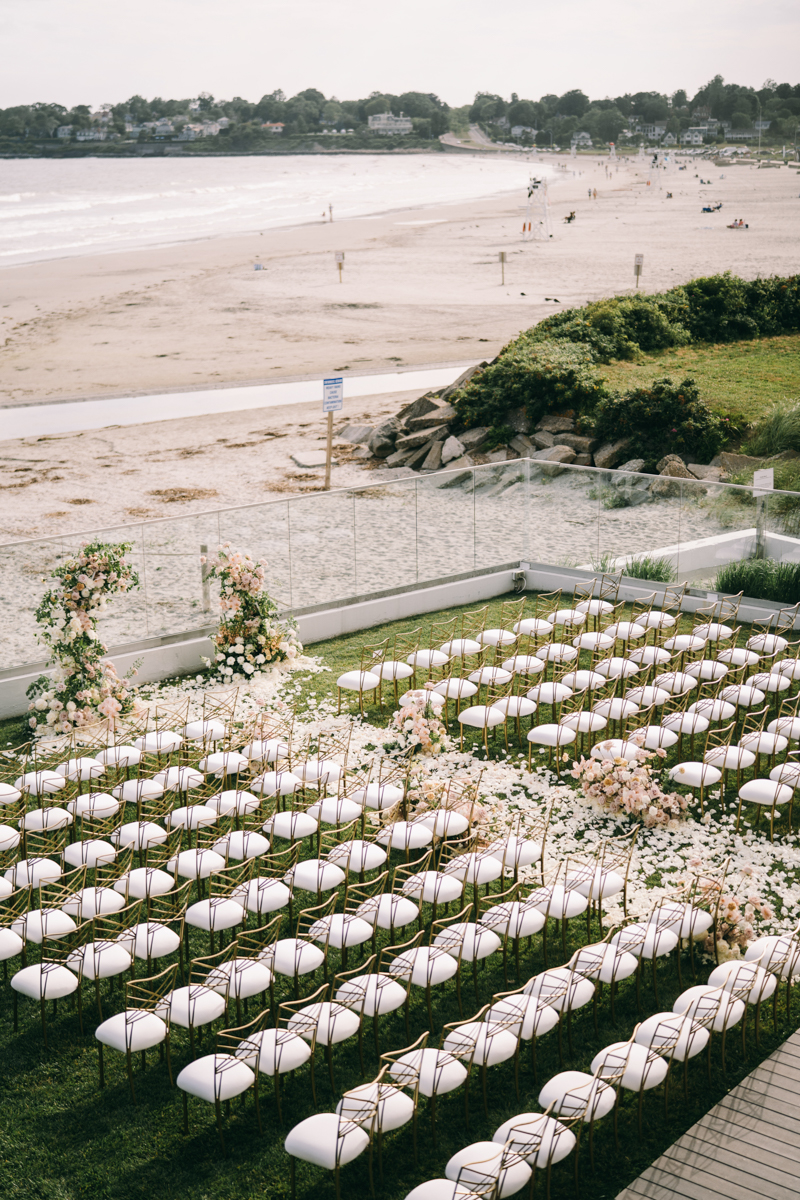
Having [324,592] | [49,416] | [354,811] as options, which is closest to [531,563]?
[324,592]

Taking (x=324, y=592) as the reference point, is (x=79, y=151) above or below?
above

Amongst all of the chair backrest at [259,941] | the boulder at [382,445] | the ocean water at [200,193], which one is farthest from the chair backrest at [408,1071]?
the ocean water at [200,193]

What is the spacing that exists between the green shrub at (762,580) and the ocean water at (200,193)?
55.1 meters

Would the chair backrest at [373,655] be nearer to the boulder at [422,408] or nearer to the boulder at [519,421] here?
the boulder at [519,421]

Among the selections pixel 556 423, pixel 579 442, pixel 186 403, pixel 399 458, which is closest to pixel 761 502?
pixel 579 442

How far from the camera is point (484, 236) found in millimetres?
66750

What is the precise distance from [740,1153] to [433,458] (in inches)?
848

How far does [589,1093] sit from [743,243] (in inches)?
2350

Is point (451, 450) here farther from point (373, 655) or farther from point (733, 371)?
point (373, 655)

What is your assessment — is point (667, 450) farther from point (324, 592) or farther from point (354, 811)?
point (354, 811)

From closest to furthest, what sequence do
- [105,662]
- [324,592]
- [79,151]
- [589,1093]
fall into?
[589,1093]
[105,662]
[324,592]
[79,151]

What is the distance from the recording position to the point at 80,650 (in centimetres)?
1505

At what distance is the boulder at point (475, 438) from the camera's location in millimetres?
27922

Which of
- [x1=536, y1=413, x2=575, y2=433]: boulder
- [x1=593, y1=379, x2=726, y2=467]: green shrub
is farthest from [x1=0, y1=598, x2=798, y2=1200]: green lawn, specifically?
[x1=536, y1=413, x2=575, y2=433]: boulder
